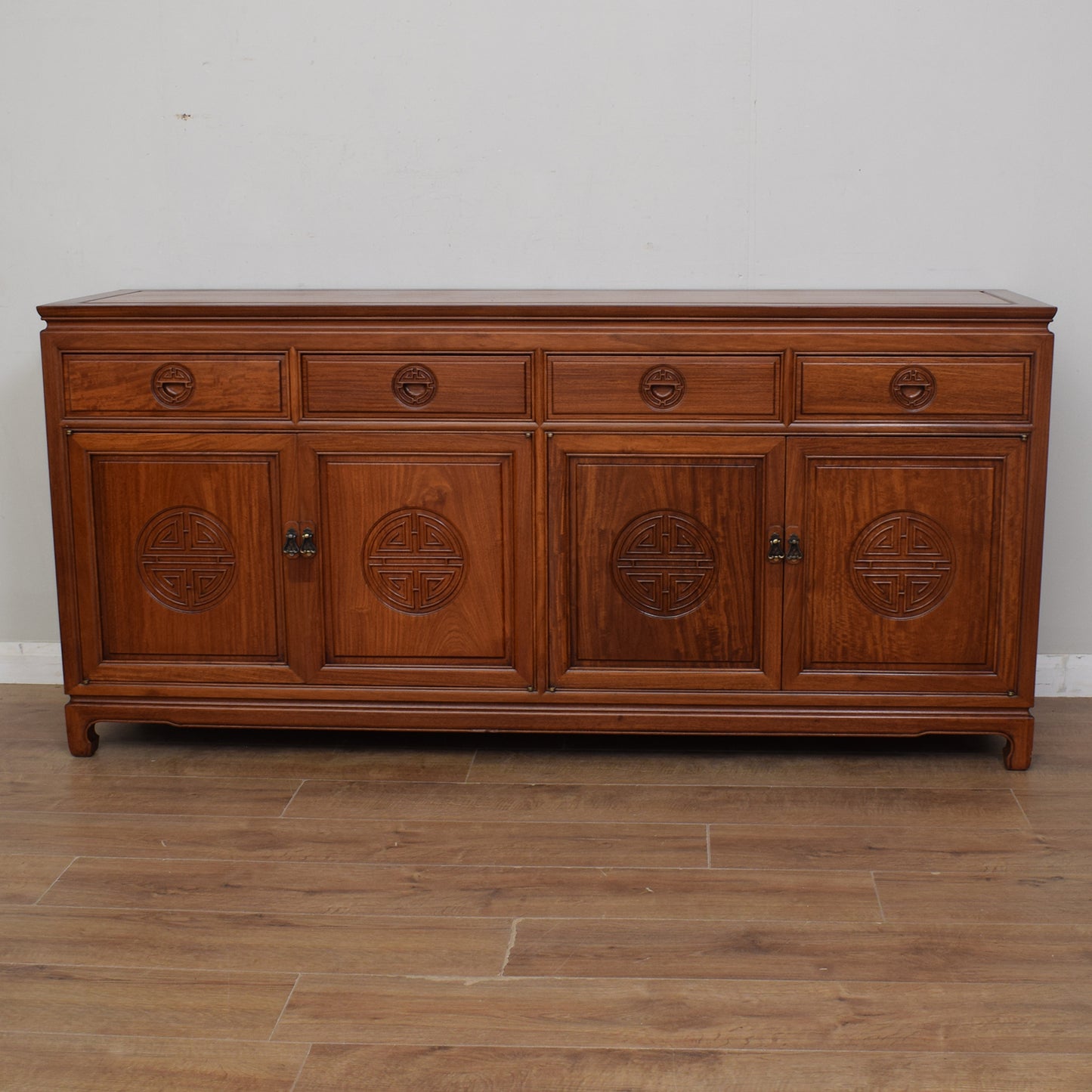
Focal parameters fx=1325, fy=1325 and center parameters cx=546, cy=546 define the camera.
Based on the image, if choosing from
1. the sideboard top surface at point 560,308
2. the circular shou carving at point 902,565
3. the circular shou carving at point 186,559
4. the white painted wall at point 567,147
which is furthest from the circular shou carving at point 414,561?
the circular shou carving at point 902,565

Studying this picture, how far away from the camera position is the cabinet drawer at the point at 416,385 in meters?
2.78

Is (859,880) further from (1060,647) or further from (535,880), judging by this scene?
(1060,647)

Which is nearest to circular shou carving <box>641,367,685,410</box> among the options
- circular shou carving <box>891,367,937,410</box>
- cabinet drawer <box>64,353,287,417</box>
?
circular shou carving <box>891,367,937,410</box>

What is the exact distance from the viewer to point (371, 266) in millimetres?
3262

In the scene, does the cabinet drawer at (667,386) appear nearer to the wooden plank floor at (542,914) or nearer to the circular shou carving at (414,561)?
the circular shou carving at (414,561)

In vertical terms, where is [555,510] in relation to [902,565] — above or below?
above

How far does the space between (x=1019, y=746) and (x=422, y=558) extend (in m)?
1.36

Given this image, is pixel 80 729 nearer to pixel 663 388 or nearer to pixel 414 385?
pixel 414 385

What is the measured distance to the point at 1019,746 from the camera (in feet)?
9.48

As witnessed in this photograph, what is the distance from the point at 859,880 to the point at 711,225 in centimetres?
159

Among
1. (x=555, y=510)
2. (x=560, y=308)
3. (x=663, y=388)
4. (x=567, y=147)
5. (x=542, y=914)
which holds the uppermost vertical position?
(x=567, y=147)

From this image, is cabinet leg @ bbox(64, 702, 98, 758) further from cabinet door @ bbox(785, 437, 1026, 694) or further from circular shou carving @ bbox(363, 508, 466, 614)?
cabinet door @ bbox(785, 437, 1026, 694)

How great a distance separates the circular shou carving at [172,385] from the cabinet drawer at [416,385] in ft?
0.83

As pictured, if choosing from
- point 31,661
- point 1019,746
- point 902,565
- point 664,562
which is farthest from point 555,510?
point 31,661
